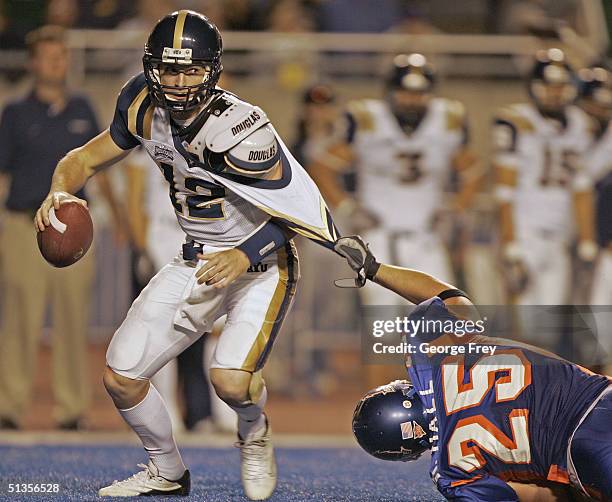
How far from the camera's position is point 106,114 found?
315 inches

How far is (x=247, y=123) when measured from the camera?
13.6 feet

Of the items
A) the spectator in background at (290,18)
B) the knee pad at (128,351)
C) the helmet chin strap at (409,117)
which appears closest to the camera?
the knee pad at (128,351)

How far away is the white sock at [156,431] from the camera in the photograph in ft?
14.0

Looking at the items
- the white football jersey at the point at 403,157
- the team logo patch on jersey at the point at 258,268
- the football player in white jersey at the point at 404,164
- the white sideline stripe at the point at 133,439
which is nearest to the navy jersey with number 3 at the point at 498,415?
the team logo patch on jersey at the point at 258,268

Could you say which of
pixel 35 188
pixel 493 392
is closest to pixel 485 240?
pixel 35 188

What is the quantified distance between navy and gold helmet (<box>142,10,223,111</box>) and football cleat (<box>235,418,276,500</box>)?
4.18 ft

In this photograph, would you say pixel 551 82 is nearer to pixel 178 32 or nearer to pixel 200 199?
pixel 200 199

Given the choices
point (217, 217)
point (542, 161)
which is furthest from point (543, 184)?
point (217, 217)

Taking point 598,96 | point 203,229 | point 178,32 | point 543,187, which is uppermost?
point 598,96

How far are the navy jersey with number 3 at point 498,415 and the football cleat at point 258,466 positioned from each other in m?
1.03

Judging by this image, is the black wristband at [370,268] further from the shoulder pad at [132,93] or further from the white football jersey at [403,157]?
the white football jersey at [403,157]

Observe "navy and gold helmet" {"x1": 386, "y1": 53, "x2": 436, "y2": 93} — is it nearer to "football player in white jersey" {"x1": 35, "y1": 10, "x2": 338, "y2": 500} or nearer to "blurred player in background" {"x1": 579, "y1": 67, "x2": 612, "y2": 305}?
"blurred player in background" {"x1": 579, "y1": 67, "x2": 612, "y2": 305}

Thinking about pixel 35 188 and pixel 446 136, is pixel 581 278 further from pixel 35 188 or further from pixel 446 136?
pixel 35 188

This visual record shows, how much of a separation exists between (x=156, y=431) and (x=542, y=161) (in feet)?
11.9
